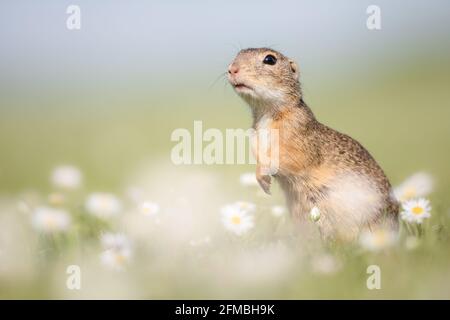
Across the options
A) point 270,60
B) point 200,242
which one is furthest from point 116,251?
point 270,60

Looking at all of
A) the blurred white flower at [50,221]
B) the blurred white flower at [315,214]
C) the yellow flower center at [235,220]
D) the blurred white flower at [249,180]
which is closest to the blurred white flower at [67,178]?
the blurred white flower at [50,221]

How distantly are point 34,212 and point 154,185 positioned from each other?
1774 millimetres

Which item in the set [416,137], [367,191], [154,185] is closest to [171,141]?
[154,185]

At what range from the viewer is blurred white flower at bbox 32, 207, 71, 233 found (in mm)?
5805

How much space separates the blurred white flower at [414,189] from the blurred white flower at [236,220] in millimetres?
1601

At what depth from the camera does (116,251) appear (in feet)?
17.2

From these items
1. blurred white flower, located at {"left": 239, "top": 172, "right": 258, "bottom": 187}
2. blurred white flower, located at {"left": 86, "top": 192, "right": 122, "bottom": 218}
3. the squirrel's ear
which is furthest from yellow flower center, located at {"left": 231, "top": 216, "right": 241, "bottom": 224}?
the squirrel's ear

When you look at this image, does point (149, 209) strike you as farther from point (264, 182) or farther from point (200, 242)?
point (264, 182)

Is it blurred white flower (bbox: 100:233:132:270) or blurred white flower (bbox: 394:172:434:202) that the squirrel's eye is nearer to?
blurred white flower (bbox: 394:172:434:202)

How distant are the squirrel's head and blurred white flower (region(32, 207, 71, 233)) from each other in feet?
6.30

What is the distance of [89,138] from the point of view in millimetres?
11352

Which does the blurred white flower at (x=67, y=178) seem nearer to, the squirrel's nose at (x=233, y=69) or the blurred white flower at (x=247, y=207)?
the blurred white flower at (x=247, y=207)

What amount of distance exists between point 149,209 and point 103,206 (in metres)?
0.54

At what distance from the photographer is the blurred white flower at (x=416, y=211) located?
18.6ft
